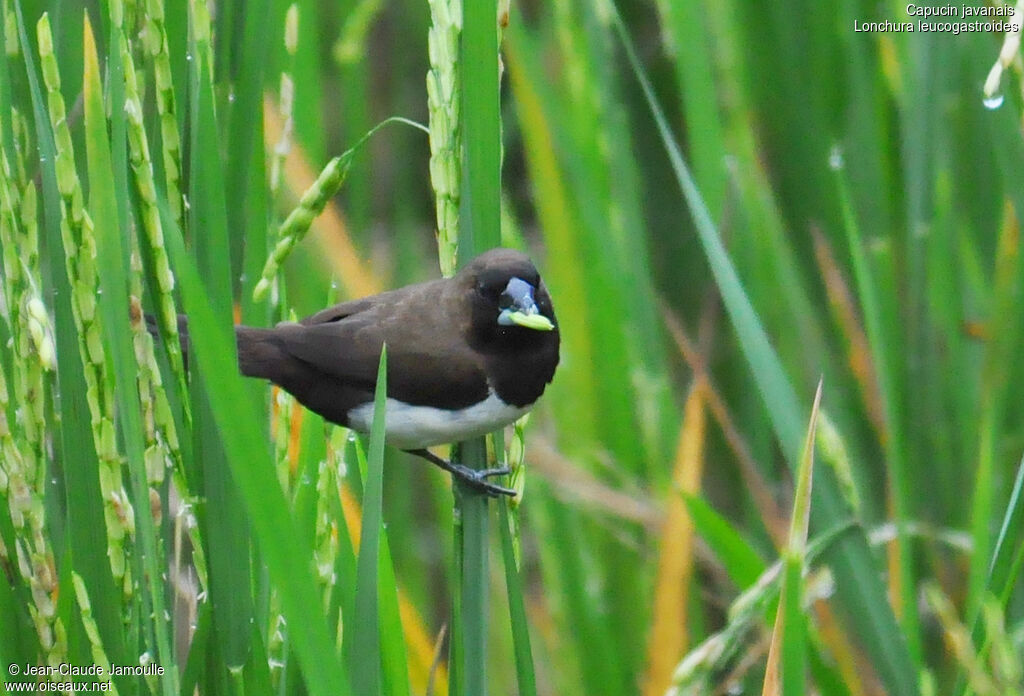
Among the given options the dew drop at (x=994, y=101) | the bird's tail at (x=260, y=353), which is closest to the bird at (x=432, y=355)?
the bird's tail at (x=260, y=353)

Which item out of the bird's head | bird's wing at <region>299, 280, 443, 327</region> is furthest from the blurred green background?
the bird's head

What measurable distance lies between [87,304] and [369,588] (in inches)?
11.7

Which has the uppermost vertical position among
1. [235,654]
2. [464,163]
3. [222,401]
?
[464,163]

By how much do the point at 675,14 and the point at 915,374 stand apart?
73cm

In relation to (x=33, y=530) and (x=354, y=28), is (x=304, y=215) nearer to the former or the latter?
(x=33, y=530)

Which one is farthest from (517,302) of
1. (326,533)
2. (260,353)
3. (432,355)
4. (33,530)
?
(33,530)

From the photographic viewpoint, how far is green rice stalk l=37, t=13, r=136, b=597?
2.94 ft

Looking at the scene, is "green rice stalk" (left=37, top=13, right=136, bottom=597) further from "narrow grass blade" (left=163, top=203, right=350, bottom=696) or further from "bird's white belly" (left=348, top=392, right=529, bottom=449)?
"bird's white belly" (left=348, top=392, right=529, bottom=449)

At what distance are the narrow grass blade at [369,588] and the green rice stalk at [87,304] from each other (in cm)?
19

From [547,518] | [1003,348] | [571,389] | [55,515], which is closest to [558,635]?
[547,518]

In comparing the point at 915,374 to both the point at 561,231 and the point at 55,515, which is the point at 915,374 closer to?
the point at 561,231

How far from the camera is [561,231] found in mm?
2330

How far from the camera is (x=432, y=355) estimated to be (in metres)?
1.49

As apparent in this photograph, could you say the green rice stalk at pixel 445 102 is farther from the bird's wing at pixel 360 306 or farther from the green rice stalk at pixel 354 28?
the green rice stalk at pixel 354 28
